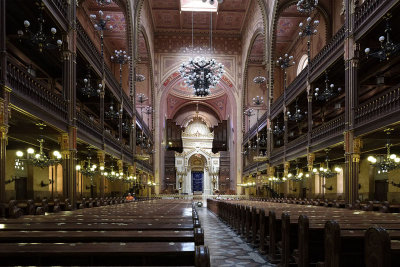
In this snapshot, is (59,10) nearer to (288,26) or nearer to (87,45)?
(87,45)

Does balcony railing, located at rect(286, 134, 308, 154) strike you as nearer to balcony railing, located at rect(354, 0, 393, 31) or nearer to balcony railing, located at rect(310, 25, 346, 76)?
balcony railing, located at rect(310, 25, 346, 76)

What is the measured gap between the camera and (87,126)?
48.8ft

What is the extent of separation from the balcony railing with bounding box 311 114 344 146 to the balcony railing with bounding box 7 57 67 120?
35.0 feet

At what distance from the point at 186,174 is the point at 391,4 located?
37.9 m

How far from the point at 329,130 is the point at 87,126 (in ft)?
34.3

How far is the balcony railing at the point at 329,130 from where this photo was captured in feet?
47.7

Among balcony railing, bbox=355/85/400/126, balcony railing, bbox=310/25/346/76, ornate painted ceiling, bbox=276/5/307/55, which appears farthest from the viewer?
ornate painted ceiling, bbox=276/5/307/55

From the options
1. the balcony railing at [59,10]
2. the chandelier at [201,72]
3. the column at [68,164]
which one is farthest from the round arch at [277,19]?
the column at [68,164]

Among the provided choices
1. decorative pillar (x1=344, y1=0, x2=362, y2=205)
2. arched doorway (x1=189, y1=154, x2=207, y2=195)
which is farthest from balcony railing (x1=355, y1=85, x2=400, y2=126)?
arched doorway (x1=189, y1=154, x2=207, y2=195)

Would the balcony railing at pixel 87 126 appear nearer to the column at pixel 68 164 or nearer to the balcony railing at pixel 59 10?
the column at pixel 68 164

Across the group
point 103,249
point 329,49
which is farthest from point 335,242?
point 329,49

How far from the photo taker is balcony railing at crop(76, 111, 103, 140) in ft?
45.6

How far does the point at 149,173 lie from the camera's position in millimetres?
34250

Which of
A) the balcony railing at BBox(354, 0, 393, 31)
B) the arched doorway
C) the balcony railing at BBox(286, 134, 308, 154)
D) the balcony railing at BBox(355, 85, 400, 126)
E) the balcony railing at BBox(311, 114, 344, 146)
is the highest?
the balcony railing at BBox(354, 0, 393, 31)
